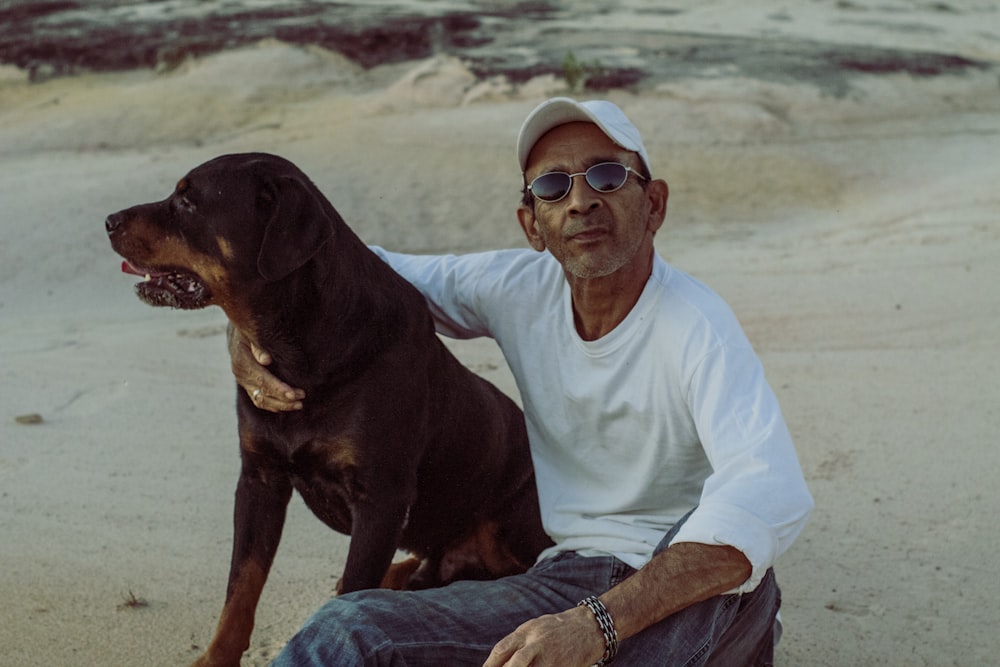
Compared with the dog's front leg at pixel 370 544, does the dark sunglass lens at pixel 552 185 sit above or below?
above

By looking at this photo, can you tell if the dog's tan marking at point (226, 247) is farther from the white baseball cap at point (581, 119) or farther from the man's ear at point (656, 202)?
the man's ear at point (656, 202)

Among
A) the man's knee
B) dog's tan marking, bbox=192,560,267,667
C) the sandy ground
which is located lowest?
the sandy ground

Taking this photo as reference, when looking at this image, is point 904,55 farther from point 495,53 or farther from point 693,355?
point 693,355

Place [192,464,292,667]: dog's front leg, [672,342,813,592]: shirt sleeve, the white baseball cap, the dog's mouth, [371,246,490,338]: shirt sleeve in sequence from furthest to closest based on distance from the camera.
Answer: [371,246,490,338]: shirt sleeve, [192,464,292,667]: dog's front leg, the dog's mouth, the white baseball cap, [672,342,813,592]: shirt sleeve

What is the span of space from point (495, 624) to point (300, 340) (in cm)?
94

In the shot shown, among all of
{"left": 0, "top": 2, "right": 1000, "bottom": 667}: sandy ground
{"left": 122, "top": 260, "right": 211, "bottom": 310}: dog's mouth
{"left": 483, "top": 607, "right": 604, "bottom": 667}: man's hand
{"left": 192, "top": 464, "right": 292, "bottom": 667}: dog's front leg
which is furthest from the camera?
{"left": 0, "top": 2, "right": 1000, "bottom": 667}: sandy ground

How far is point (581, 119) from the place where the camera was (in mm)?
3395

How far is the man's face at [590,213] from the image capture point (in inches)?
131

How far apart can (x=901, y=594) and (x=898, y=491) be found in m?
0.88

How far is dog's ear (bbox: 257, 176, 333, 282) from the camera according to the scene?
3322mm

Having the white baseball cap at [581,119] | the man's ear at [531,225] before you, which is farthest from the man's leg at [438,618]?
the white baseball cap at [581,119]

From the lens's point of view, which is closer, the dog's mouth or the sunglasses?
the sunglasses

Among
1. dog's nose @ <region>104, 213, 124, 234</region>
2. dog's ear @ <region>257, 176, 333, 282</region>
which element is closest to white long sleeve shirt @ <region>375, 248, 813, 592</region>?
dog's ear @ <region>257, 176, 333, 282</region>

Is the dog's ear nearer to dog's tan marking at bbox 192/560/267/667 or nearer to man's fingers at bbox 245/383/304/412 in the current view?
man's fingers at bbox 245/383/304/412
